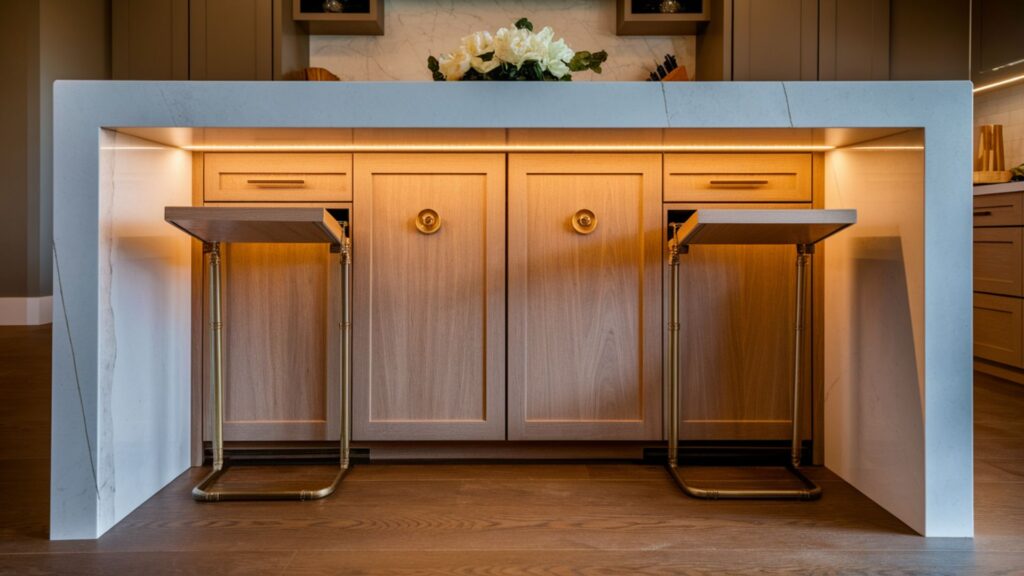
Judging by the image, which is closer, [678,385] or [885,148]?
[885,148]

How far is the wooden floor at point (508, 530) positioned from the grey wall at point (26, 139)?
14.1 ft

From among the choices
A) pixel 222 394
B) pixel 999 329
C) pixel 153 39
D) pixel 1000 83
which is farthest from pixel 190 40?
pixel 1000 83

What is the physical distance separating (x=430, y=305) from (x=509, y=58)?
0.71 m

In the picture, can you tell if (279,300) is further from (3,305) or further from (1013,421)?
(3,305)

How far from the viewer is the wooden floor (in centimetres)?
139

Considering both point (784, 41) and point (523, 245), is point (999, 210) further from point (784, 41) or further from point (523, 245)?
point (523, 245)

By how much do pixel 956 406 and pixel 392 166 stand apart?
4.68ft

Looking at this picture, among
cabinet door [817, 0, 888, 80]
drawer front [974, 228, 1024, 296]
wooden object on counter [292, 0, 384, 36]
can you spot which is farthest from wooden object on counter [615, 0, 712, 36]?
drawer front [974, 228, 1024, 296]

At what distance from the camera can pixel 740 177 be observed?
2.02 meters

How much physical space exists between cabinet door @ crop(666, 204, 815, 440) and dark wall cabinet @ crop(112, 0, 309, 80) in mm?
2118

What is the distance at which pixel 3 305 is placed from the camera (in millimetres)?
5617

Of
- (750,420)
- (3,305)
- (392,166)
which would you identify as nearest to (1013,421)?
(750,420)

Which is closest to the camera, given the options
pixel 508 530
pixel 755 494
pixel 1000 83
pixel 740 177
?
pixel 508 530

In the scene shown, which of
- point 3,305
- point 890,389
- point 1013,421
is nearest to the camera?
point 890,389
